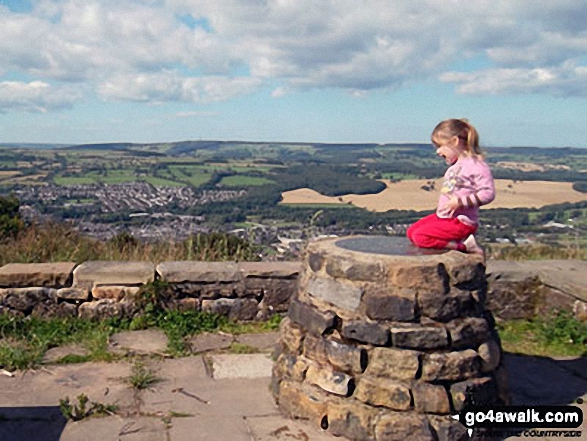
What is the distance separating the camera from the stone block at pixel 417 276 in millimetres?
3562

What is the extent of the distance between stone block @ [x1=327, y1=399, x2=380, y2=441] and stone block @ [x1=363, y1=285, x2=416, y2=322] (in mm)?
539

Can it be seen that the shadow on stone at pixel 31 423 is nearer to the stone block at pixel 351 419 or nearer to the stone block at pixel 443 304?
the stone block at pixel 351 419

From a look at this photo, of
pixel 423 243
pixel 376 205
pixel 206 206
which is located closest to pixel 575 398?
pixel 423 243

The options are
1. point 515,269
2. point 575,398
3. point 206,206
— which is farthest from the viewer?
point 206,206

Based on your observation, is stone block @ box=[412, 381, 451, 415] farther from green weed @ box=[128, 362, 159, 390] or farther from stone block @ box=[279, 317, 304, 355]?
green weed @ box=[128, 362, 159, 390]

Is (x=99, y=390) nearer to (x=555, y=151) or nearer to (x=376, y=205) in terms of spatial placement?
(x=376, y=205)

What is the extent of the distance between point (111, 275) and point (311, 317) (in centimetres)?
279

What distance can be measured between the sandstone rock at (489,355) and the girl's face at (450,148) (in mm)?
1194

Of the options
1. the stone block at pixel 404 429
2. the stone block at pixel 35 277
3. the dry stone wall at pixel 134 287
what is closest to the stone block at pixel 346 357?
the stone block at pixel 404 429

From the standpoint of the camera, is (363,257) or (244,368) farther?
(244,368)

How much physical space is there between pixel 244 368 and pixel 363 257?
1741 millimetres

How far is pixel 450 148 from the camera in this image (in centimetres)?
400

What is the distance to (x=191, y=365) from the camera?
16.1 ft

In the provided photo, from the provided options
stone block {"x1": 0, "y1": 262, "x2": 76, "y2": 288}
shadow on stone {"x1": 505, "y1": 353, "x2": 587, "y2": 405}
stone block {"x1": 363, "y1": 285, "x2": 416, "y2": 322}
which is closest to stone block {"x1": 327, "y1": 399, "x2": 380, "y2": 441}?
stone block {"x1": 363, "y1": 285, "x2": 416, "y2": 322}
